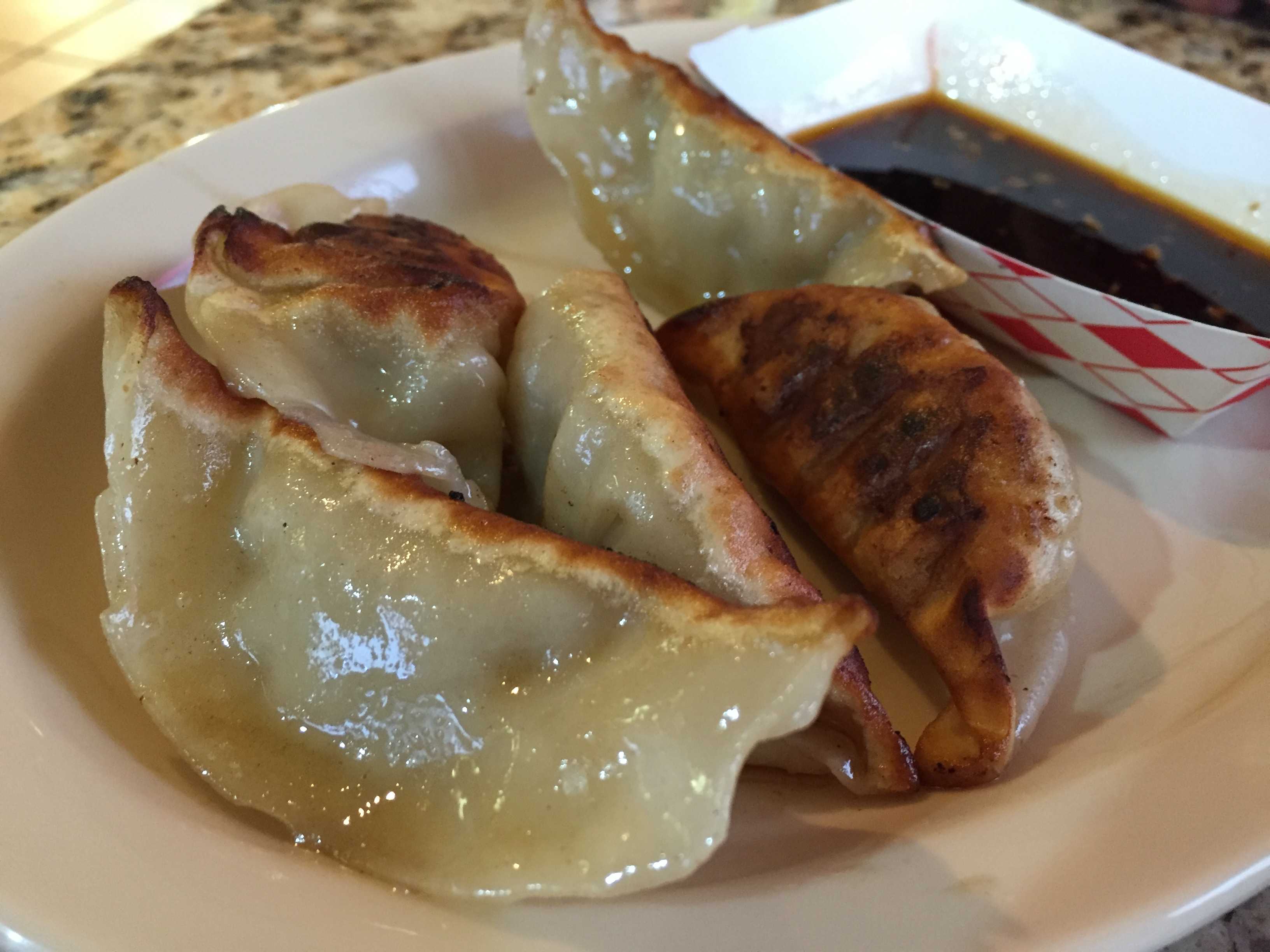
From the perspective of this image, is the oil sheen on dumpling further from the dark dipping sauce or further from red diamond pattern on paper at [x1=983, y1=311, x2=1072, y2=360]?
the dark dipping sauce

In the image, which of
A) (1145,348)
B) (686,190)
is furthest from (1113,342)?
(686,190)

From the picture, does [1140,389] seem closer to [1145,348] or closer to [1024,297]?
[1145,348]

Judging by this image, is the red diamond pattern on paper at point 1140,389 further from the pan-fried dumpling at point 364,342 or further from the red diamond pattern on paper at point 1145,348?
the pan-fried dumpling at point 364,342

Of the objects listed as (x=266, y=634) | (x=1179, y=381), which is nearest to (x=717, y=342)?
(x=1179, y=381)

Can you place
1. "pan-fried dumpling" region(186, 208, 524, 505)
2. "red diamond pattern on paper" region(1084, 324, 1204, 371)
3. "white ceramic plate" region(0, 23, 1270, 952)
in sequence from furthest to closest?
"red diamond pattern on paper" region(1084, 324, 1204, 371), "pan-fried dumpling" region(186, 208, 524, 505), "white ceramic plate" region(0, 23, 1270, 952)

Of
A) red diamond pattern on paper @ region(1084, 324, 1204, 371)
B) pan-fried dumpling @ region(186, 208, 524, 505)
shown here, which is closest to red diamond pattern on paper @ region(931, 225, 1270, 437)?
red diamond pattern on paper @ region(1084, 324, 1204, 371)
